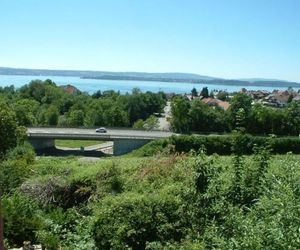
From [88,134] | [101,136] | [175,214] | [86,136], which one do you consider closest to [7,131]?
[86,136]

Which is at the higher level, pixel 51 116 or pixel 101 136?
pixel 101 136

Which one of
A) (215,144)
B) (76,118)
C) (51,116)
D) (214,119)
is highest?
(214,119)

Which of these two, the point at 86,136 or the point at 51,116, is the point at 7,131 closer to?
the point at 86,136

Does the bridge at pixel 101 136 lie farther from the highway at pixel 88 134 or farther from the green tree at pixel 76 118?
the green tree at pixel 76 118

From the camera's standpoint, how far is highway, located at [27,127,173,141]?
5088 centimetres

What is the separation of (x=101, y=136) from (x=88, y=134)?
164cm

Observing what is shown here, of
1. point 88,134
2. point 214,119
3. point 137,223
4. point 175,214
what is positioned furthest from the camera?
point 214,119

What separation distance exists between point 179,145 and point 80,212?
2718 cm

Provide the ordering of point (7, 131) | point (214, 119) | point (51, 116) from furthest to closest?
point (51, 116), point (214, 119), point (7, 131)

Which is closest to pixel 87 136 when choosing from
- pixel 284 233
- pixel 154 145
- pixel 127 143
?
pixel 127 143

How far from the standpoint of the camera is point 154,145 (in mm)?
44062

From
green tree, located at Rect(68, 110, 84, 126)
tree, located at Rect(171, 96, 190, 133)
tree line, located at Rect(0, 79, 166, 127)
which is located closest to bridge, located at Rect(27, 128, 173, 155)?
tree, located at Rect(171, 96, 190, 133)

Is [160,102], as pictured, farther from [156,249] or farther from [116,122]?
[156,249]

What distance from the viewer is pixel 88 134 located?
5253 centimetres
